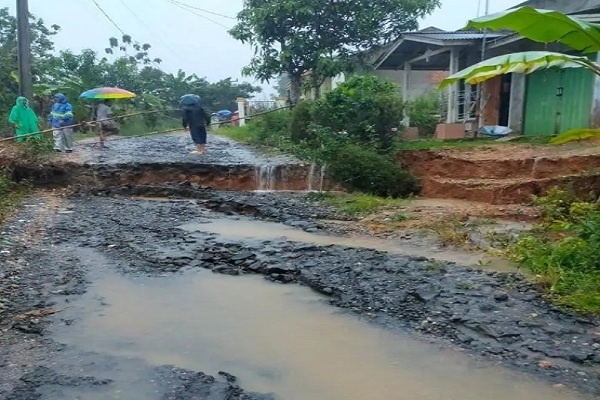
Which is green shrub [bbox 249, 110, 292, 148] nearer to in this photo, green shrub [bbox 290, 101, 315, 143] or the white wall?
green shrub [bbox 290, 101, 315, 143]

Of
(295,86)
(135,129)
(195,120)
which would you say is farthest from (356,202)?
(135,129)

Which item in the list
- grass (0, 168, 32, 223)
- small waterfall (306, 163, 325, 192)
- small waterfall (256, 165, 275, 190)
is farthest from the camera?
small waterfall (256, 165, 275, 190)

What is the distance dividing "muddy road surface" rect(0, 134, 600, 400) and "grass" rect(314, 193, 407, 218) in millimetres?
1736

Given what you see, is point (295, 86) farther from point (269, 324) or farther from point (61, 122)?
point (269, 324)

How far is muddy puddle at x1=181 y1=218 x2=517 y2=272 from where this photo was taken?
22.2 feet

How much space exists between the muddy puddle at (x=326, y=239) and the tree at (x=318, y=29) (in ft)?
35.0

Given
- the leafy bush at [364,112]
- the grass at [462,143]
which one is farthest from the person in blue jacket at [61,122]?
the grass at [462,143]

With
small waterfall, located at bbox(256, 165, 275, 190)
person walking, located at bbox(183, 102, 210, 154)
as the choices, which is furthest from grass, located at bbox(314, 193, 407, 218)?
person walking, located at bbox(183, 102, 210, 154)

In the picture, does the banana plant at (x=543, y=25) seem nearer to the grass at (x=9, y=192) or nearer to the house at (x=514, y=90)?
the house at (x=514, y=90)

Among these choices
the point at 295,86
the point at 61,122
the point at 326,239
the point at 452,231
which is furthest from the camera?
the point at 295,86

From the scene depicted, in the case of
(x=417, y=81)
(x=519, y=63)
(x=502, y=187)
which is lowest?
(x=502, y=187)

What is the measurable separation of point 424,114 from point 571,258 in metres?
11.8

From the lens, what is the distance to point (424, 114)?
679 inches

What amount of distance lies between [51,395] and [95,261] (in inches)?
139
